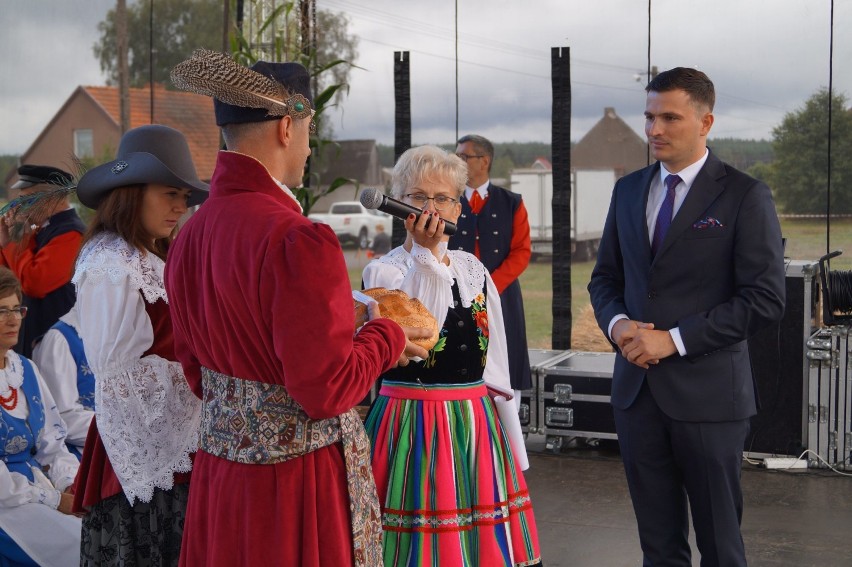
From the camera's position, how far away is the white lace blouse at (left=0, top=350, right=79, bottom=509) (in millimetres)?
2979

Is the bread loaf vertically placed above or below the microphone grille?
below

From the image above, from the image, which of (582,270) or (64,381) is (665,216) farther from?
(582,270)

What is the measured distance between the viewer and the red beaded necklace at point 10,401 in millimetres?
3068

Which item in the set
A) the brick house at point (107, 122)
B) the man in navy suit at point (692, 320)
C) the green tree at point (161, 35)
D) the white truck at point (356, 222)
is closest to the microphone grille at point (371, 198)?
the man in navy suit at point (692, 320)

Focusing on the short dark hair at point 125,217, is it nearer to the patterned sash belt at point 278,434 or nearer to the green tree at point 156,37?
the patterned sash belt at point 278,434

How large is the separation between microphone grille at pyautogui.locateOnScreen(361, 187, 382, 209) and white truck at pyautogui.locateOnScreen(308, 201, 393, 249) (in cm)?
716

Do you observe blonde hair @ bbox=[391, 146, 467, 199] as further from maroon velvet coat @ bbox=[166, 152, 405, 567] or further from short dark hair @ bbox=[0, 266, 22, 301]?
short dark hair @ bbox=[0, 266, 22, 301]

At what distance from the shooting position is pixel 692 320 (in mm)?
2467

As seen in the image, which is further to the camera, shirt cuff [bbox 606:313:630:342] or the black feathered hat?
shirt cuff [bbox 606:313:630:342]

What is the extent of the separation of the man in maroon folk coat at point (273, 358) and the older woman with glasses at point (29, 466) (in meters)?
1.30

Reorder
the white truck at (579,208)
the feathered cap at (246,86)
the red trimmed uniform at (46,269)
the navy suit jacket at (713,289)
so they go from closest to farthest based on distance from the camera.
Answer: the feathered cap at (246,86)
the navy suit jacket at (713,289)
the red trimmed uniform at (46,269)
the white truck at (579,208)

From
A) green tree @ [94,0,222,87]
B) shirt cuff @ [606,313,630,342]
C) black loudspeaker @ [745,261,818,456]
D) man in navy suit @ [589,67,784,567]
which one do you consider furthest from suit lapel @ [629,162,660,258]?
green tree @ [94,0,222,87]

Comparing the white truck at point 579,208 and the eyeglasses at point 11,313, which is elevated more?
the white truck at point 579,208

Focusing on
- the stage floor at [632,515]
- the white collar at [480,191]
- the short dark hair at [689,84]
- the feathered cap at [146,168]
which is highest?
the short dark hair at [689,84]
